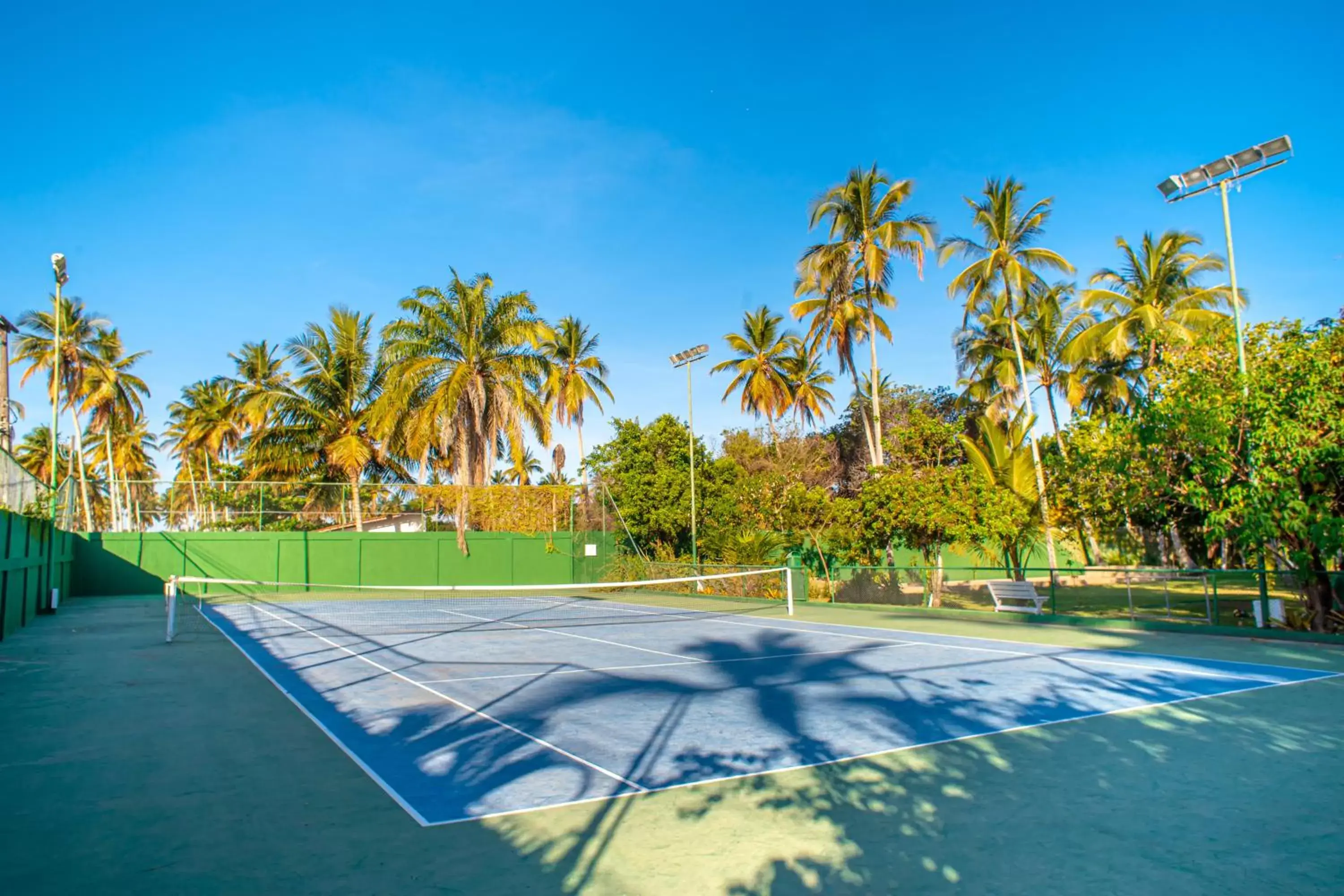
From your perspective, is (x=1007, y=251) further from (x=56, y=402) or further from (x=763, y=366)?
(x=56, y=402)

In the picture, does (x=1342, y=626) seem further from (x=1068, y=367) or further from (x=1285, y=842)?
(x=1068, y=367)

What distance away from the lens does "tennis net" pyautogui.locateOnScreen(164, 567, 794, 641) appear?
18.9 meters

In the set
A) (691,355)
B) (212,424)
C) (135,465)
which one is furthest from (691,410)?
(135,465)

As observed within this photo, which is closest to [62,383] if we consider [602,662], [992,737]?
[602,662]

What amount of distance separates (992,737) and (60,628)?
62.3 ft

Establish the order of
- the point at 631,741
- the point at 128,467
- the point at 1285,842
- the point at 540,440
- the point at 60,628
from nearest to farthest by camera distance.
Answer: the point at 1285,842, the point at 631,741, the point at 60,628, the point at 540,440, the point at 128,467

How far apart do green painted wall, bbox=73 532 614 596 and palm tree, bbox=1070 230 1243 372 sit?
21170 millimetres

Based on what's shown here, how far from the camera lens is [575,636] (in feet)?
55.7

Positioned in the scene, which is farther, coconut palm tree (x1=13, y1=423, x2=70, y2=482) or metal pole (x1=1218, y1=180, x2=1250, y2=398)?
coconut palm tree (x1=13, y1=423, x2=70, y2=482)

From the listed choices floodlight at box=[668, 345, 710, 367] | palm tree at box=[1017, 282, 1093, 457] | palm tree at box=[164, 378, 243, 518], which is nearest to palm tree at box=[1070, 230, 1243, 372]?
palm tree at box=[1017, 282, 1093, 457]

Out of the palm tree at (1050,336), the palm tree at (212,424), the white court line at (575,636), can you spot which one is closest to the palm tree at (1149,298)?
the palm tree at (1050,336)

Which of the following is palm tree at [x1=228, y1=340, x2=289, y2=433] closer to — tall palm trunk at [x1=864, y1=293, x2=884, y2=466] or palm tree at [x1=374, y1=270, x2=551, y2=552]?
palm tree at [x1=374, y1=270, x2=551, y2=552]

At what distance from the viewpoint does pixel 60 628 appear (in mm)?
18141

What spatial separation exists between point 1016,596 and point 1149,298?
21216 millimetres
